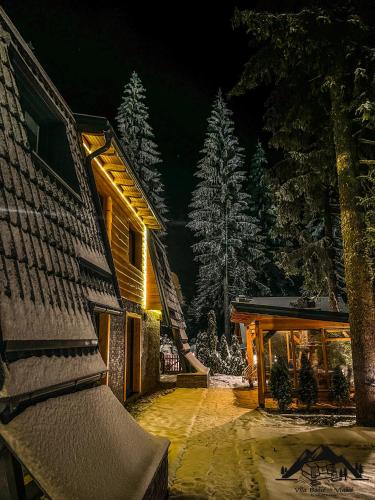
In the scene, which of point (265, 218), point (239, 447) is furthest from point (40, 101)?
point (265, 218)

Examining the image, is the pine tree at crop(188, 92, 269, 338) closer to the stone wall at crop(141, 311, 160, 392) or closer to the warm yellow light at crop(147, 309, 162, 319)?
the warm yellow light at crop(147, 309, 162, 319)

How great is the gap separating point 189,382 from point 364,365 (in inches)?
299

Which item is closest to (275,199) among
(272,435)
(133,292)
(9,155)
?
(133,292)

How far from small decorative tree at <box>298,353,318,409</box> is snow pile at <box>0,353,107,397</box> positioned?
929 cm

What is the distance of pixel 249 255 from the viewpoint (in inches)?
1359

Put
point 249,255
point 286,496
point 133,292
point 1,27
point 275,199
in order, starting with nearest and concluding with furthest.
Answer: point 1,27, point 286,496, point 133,292, point 275,199, point 249,255

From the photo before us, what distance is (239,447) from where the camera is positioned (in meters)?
6.56

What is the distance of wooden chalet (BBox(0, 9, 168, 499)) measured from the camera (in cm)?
193

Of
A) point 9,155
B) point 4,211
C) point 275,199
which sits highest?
point 275,199

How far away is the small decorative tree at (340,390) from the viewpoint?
10906 millimetres

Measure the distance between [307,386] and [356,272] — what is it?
12.8 ft

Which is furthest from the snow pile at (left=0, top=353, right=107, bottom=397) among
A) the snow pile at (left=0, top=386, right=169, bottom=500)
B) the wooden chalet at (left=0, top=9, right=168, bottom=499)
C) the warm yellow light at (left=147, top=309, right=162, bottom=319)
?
the warm yellow light at (left=147, top=309, right=162, bottom=319)

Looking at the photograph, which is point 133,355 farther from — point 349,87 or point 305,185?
point 349,87

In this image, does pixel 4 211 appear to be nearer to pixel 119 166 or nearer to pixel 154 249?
pixel 119 166
